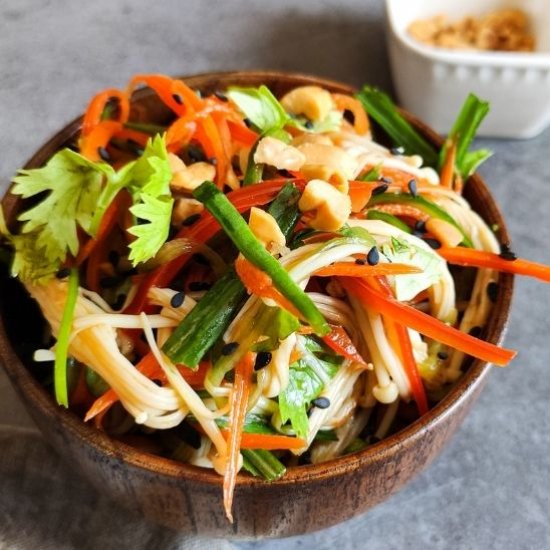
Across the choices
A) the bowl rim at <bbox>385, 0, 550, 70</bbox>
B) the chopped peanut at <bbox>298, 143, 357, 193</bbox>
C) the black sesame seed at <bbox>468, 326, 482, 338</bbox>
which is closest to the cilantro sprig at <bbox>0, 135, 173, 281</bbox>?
the chopped peanut at <bbox>298, 143, 357, 193</bbox>

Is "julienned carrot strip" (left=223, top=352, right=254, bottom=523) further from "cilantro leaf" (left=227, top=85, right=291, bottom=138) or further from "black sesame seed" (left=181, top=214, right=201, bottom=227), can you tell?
"cilantro leaf" (left=227, top=85, right=291, bottom=138)

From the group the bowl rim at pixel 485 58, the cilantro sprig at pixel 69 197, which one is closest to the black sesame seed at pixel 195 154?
the cilantro sprig at pixel 69 197

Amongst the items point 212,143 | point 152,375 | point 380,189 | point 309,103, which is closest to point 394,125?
point 309,103

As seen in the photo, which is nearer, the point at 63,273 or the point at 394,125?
the point at 63,273

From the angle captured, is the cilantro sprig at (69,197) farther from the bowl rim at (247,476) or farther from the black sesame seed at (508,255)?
the black sesame seed at (508,255)

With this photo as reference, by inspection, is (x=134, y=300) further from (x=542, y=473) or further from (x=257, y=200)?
(x=542, y=473)

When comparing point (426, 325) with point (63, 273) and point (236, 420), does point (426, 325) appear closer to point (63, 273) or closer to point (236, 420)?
point (236, 420)
